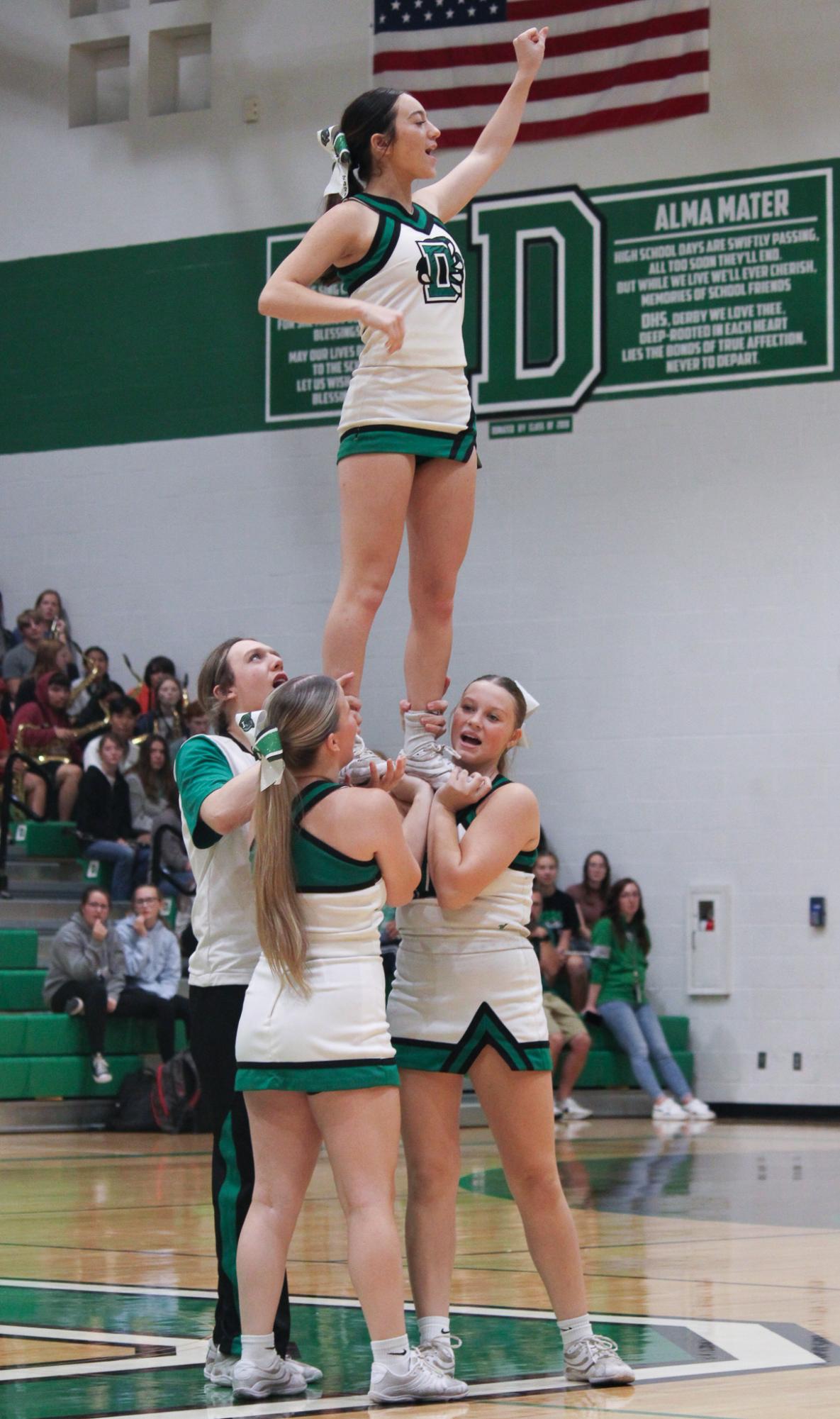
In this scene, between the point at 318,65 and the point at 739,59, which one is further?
the point at 318,65

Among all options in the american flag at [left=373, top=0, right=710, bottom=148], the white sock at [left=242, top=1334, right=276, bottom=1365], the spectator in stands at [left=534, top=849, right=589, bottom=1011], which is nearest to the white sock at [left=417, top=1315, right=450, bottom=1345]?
the white sock at [left=242, top=1334, right=276, bottom=1365]

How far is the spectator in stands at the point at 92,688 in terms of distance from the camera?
15047 millimetres

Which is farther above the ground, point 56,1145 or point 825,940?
point 825,940

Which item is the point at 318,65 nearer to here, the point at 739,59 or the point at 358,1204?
the point at 739,59

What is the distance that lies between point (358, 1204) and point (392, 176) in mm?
2515

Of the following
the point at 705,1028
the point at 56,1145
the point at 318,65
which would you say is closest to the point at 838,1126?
the point at 705,1028

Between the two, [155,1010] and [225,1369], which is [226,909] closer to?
[225,1369]

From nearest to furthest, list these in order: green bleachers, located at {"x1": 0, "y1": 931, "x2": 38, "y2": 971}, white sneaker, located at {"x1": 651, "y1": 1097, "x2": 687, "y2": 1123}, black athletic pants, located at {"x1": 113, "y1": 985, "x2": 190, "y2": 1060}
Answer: black athletic pants, located at {"x1": 113, "y1": 985, "x2": 190, "y2": 1060} < green bleachers, located at {"x1": 0, "y1": 931, "x2": 38, "y2": 971} < white sneaker, located at {"x1": 651, "y1": 1097, "x2": 687, "y2": 1123}

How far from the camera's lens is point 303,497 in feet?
51.6

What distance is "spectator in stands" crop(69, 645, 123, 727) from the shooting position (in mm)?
15047

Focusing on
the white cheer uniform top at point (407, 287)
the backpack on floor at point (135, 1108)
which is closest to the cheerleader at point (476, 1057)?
the white cheer uniform top at point (407, 287)

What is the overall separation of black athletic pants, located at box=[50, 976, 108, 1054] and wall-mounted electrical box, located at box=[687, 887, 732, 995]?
15.1ft

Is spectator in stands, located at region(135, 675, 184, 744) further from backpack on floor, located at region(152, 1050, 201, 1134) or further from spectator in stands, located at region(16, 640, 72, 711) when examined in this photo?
backpack on floor, located at region(152, 1050, 201, 1134)

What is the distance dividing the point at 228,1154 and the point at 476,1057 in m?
0.67
